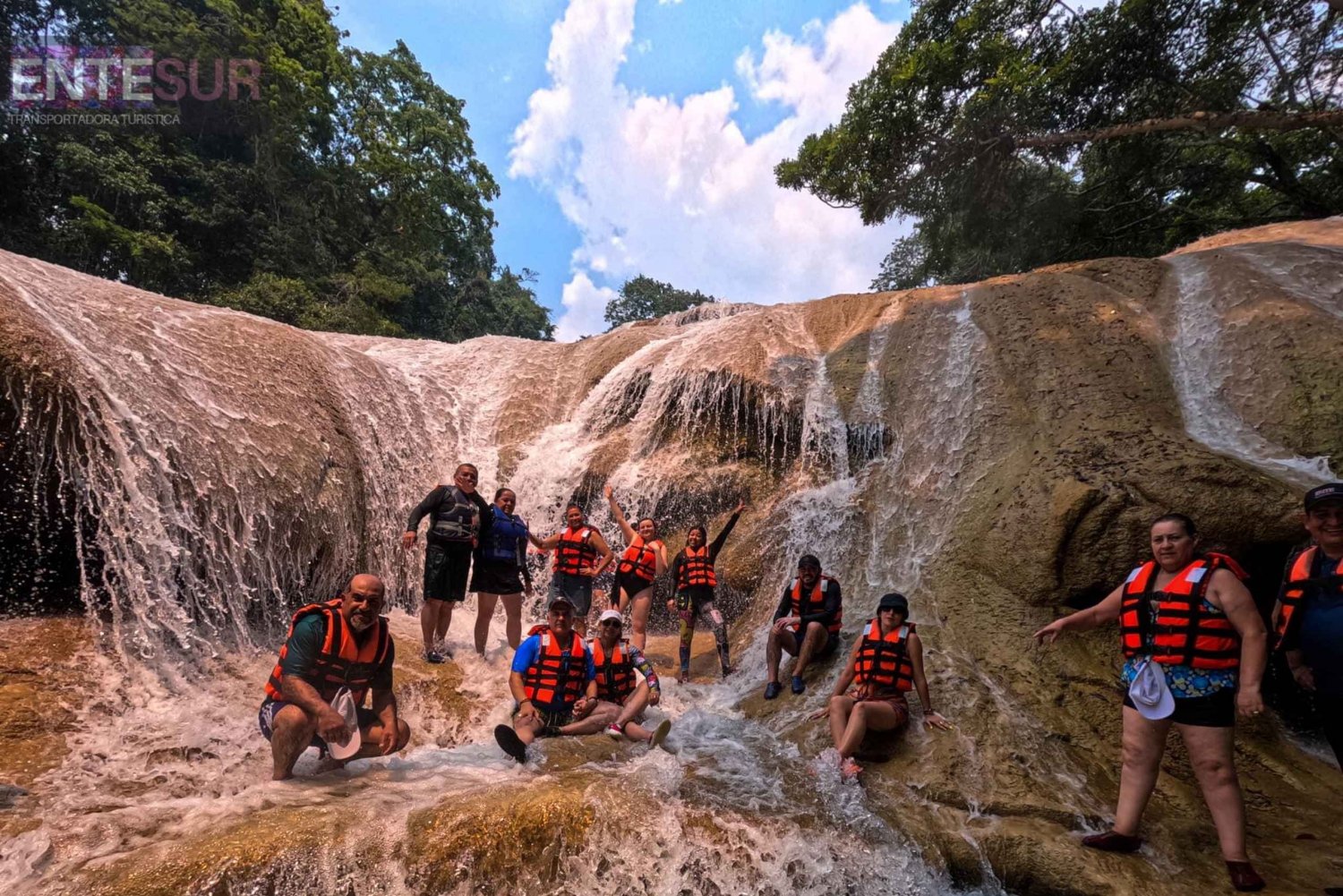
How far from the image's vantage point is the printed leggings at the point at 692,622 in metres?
6.73

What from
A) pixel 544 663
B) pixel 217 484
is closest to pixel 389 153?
pixel 217 484

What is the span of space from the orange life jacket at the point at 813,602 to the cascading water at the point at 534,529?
1.32ft

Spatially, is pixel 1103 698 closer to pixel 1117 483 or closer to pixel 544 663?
pixel 1117 483

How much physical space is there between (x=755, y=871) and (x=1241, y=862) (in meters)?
2.33

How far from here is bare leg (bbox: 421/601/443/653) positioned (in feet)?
19.3

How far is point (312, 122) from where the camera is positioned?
77.3ft

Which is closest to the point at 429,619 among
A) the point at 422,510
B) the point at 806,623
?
the point at 422,510

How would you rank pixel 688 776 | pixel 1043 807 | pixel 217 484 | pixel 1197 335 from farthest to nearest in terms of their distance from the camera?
pixel 1197 335
pixel 217 484
pixel 688 776
pixel 1043 807

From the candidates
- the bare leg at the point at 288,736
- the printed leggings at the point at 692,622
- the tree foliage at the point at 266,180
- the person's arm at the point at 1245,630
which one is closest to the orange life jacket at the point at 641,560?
the printed leggings at the point at 692,622

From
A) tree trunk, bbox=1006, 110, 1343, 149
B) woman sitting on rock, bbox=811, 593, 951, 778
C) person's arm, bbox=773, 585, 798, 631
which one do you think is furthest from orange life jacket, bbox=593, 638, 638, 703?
tree trunk, bbox=1006, 110, 1343, 149

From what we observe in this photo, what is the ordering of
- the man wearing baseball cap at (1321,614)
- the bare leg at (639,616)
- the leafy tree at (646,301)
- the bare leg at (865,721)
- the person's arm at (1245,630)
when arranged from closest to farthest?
the person's arm at (1245,630) → the man wearing baseball cap at (1321,614) → the bare leg at (865,721) → the bare leg at (639,616) → the leafy tree at (646,301)

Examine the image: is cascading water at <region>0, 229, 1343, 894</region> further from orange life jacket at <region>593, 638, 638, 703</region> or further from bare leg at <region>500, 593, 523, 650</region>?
orange life jacket at <region>593, 638, 638, 703</region>

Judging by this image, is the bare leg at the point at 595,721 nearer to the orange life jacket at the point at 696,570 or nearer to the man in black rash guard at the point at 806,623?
the man in black rash guard at the point at 806,623

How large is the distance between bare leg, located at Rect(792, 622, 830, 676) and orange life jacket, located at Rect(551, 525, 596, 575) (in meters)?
2.28
